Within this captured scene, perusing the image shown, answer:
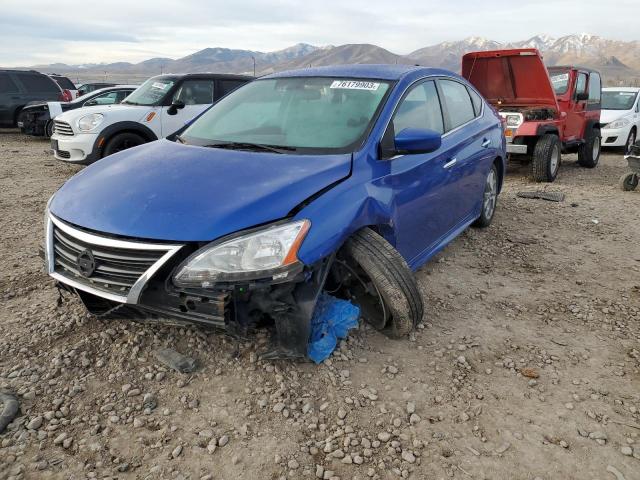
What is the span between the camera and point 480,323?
3258 mm

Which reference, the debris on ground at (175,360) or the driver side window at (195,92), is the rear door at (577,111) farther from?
the debris on ground at (175,360)

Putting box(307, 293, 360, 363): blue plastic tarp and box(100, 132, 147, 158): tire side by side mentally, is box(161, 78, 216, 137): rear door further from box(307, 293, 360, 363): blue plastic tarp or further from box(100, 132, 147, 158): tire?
box(307, 293, 360, 363): blue plastic tarp

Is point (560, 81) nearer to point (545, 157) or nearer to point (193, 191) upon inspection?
point (545, 157)

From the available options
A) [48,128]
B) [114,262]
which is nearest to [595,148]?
[114,262]

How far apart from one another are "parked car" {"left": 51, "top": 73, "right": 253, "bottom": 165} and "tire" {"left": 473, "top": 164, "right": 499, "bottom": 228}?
3729mm

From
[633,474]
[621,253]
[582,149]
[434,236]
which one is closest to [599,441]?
[633,474]

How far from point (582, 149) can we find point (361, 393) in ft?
28.6

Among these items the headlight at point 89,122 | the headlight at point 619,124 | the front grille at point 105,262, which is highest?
the headlight at point 89,122

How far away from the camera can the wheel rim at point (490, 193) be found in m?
4.96

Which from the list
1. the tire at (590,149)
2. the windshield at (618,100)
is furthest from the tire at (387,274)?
the windshield at (618,100)

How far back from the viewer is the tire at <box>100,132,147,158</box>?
24.5 feet

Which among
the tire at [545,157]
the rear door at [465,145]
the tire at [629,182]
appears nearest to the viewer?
the rear door at [465,145]

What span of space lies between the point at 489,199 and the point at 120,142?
17.8 ft

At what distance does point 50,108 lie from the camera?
12312 millimetres
